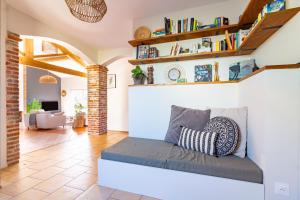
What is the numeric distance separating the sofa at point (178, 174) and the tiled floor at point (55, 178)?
0.57 ft

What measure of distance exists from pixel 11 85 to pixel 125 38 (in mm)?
2406

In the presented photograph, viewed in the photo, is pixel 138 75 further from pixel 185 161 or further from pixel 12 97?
pixel 12 97

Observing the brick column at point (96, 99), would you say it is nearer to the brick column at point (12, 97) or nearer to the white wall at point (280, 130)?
the brick column at point (12, 97)

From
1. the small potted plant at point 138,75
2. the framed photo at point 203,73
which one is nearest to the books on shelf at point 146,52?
the small potted plant at point 138,75

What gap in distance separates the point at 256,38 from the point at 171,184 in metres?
1.81

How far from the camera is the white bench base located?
1299 mm

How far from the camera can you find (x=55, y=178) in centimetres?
199

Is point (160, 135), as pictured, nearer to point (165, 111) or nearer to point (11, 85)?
point (165, 111)

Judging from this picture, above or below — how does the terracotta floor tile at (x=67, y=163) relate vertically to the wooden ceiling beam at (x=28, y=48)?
below

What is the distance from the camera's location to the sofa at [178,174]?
1297 mm

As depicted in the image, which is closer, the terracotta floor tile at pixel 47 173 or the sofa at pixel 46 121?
the terracotta floor tile at pixel 47 173

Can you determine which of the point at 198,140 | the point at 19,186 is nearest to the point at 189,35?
the point at 198,140

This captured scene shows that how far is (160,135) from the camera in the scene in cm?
241

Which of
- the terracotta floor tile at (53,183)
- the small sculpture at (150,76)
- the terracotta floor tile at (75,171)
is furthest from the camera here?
the small sculpture at (150,76)
